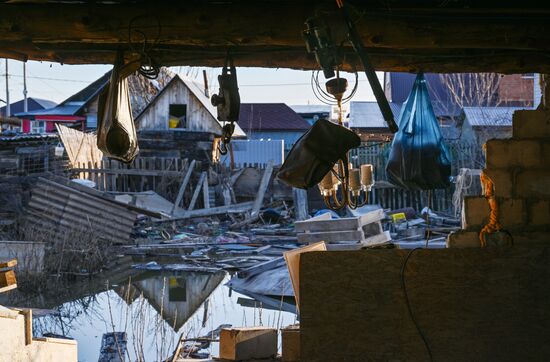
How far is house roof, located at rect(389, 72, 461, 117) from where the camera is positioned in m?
28.3

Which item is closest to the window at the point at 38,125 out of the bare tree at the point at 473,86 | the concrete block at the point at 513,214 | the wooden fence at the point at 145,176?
the wooden fence at the point at 145,176

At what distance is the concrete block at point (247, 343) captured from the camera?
5684 millimetres

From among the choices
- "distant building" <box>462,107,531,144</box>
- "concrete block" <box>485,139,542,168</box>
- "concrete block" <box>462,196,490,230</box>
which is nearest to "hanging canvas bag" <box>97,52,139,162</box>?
"concrete block" <box>462,196,490,230</box>

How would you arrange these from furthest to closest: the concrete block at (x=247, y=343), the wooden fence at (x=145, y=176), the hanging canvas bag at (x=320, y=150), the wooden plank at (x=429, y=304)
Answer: the wooden fence at (x=145, y=176) → the concrete block at (x=247, y=343) → the hanging canvas bag at (x=320, y=150) → the wooden plank at (x=429, y=304)

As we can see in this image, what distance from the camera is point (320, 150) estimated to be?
5.01 meters

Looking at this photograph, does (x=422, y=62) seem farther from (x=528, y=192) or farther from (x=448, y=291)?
(x=448, y=291)

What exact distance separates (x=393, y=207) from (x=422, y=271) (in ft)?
60.8

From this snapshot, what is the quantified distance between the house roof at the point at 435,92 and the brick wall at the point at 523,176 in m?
20.2

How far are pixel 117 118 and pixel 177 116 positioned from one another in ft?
80.4

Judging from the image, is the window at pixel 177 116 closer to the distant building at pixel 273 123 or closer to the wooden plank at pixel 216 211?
the wooden plank at pixel 216 211

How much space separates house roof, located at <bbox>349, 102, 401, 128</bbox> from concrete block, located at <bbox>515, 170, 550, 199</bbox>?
23.5 metres

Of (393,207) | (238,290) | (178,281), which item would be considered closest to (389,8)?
(238,290)

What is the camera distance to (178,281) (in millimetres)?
14938

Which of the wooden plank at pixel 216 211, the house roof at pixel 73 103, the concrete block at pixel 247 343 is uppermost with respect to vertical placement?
the house roof at pixel 73 103
